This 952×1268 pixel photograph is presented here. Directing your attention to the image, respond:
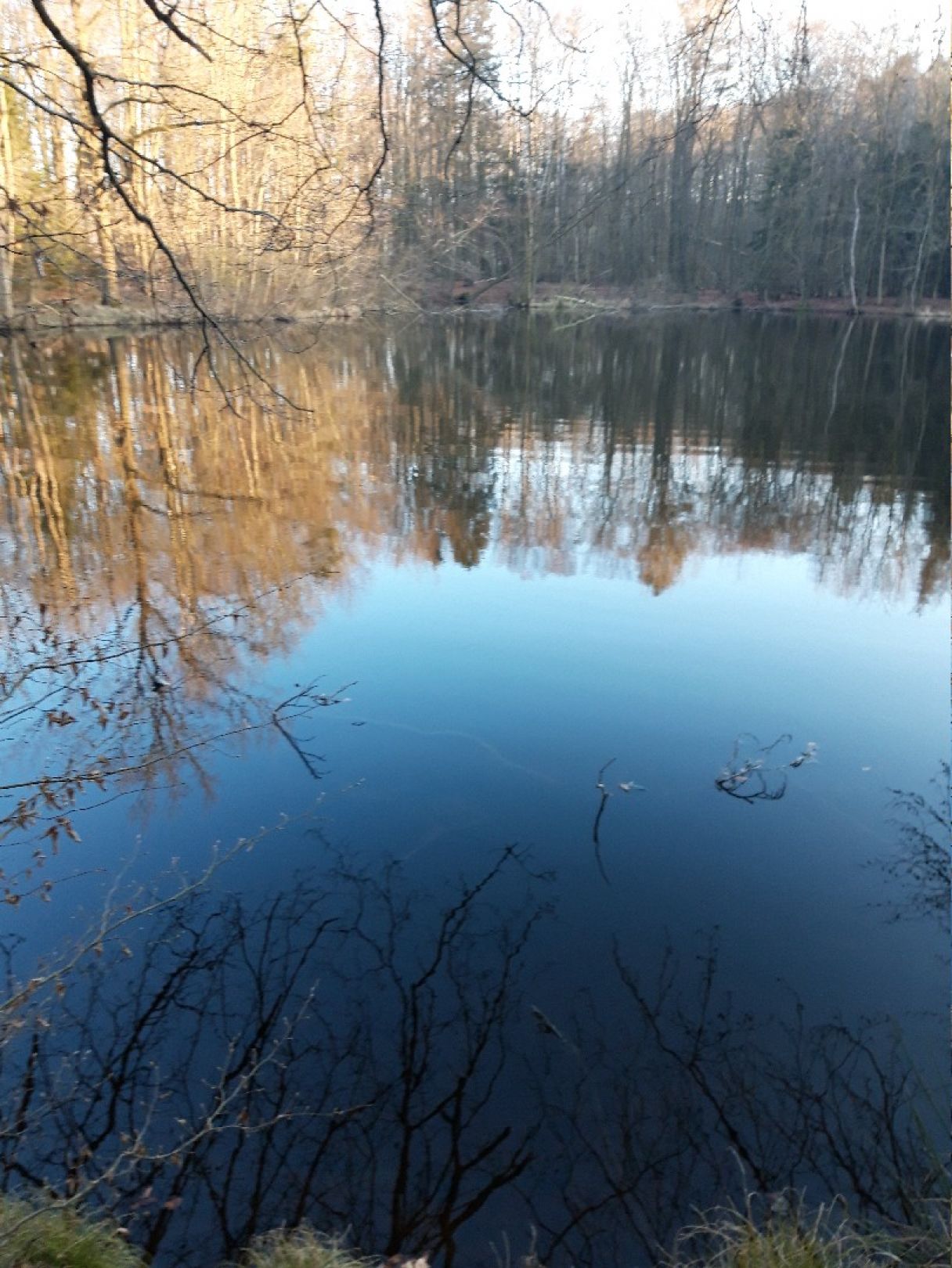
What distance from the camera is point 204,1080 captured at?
12.4 ft

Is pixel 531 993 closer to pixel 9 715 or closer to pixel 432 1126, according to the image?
pixel 432 1126

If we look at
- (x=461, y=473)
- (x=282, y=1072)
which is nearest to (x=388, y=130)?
(x=282, y=1072)

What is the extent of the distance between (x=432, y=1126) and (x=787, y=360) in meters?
25.8

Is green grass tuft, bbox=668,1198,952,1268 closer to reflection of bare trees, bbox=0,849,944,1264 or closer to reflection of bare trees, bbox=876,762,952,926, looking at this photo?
reflection of bare trees, bbox=0,849,944,1264

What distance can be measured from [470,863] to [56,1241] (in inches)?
106

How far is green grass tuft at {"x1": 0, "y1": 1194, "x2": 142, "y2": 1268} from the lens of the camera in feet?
8.92

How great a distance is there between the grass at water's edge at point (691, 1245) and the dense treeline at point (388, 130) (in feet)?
11.6

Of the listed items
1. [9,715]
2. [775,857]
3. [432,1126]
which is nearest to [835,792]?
[775,857]

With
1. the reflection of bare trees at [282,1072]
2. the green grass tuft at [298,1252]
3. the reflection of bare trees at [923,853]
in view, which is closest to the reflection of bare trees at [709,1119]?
the reflection of bare trees at [282,1072]

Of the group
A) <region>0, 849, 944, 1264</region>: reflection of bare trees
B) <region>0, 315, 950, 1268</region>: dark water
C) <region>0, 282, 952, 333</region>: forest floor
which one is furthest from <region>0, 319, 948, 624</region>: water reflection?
<region>0, 282, 952, 333</region>: forest floor

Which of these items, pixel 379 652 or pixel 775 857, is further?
pixel 379 652

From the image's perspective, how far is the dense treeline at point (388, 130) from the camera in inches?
151

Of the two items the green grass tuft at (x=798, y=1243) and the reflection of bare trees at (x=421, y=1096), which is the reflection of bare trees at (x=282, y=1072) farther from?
the green grass tuft at (x=798, y=1243)

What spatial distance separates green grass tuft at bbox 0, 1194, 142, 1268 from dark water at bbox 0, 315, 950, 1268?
0.82 ft
